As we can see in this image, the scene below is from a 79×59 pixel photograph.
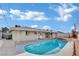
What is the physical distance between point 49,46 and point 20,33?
36 cm

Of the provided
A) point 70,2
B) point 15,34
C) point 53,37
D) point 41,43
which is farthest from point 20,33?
point 70,2

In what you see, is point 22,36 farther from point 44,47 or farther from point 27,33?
point 44,47

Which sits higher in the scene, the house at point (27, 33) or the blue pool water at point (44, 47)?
the house at point (27, 33)

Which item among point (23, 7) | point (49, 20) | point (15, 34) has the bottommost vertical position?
point (15, 34)

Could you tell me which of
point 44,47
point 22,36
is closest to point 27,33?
point 22,36

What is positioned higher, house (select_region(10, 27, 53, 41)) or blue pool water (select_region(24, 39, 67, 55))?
house (select_region(10, 27, 53, 41))

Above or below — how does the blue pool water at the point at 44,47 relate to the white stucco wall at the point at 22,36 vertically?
below

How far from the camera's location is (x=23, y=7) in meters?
1.82

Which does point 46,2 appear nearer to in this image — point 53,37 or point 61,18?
point 61,18

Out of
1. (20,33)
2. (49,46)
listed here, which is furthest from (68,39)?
(20,33)

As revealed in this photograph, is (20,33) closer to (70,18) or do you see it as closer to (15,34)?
(15,34)

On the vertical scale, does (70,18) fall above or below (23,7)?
below

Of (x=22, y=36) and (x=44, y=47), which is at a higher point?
(x=22, y=36)

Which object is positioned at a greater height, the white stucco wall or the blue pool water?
the white stucco wall
